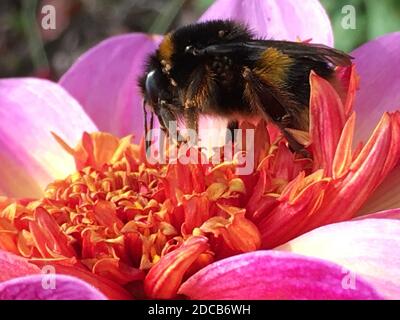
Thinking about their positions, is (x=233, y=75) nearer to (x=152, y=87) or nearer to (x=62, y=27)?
(x=152, y=87)

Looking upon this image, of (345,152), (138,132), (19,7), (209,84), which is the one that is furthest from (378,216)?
(19,7)

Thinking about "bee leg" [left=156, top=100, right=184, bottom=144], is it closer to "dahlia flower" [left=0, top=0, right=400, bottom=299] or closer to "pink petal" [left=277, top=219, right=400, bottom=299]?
"dahlia flower" [left=0, top=0, right=400, bottom=299]

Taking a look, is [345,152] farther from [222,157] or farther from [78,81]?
[78,81]

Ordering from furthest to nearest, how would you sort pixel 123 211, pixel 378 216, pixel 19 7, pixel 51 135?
pixel 19 7 < pixel 51 135 < pixel 123 211 < pixel 378 216

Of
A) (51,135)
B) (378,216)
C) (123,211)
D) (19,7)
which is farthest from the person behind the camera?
(19,7)

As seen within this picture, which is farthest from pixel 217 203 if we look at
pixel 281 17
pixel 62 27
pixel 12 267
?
pixel 62 27

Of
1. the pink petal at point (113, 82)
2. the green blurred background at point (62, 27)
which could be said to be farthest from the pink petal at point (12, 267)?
the green blurred background at point (62, 27)

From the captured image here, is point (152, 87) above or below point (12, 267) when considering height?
above
